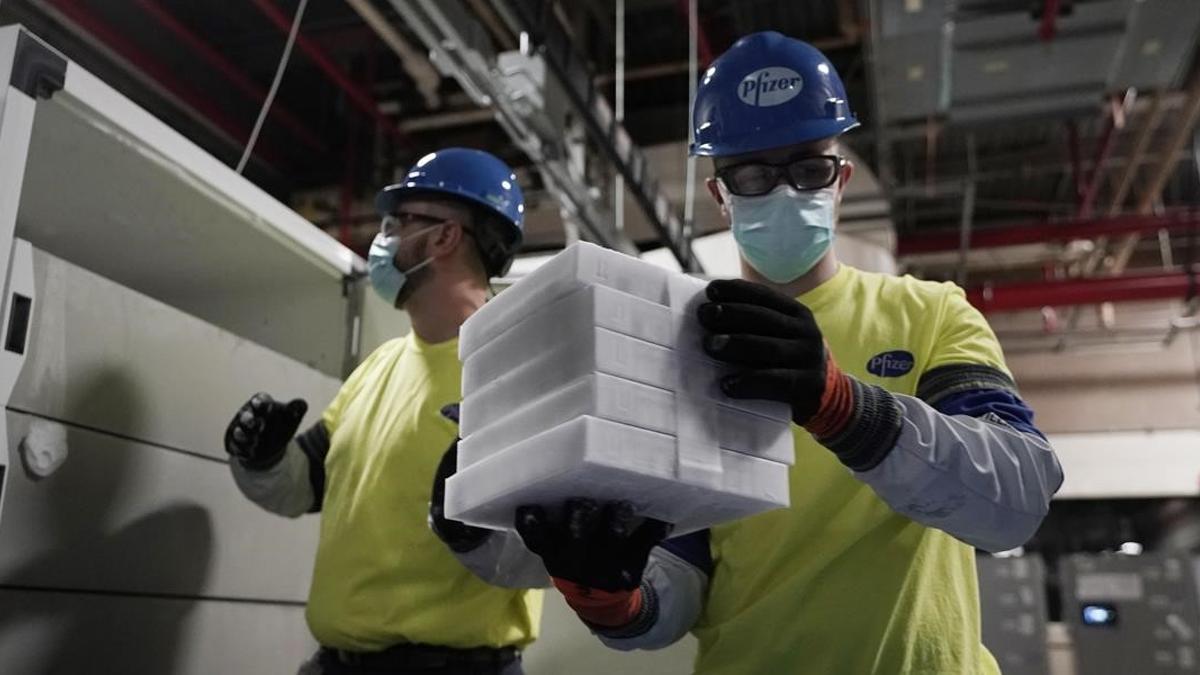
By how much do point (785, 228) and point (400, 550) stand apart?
2.66 ft

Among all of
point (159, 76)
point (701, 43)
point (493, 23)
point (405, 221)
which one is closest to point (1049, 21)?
point (701, 43)

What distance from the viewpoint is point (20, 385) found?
1.34 meters

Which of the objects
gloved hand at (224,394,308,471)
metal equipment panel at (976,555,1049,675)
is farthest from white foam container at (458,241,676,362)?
metal equipment panel at (976,555,1049,675)

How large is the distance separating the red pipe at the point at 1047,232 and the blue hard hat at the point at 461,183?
3791 millimetres

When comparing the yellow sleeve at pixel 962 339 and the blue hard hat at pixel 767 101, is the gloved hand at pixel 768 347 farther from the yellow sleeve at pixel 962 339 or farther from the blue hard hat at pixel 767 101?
the blue hard hat at pixel 767 101

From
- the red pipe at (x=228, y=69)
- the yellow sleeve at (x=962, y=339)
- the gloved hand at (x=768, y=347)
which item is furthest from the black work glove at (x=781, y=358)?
the red pipe at (x=228, y=69)

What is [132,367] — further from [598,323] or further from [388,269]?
[598,323]

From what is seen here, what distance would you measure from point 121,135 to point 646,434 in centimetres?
108

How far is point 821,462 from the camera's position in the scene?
1047 millimetres

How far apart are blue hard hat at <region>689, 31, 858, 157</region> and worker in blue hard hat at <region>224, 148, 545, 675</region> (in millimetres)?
618

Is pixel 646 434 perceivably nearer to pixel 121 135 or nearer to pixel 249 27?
pixel 121 135

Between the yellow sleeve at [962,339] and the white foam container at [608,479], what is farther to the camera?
the yellow sleeve at [962,339]

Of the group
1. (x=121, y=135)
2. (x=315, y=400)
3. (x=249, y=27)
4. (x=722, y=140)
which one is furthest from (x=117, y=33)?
(x=722, y=140)

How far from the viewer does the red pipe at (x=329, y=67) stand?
3141 mm
